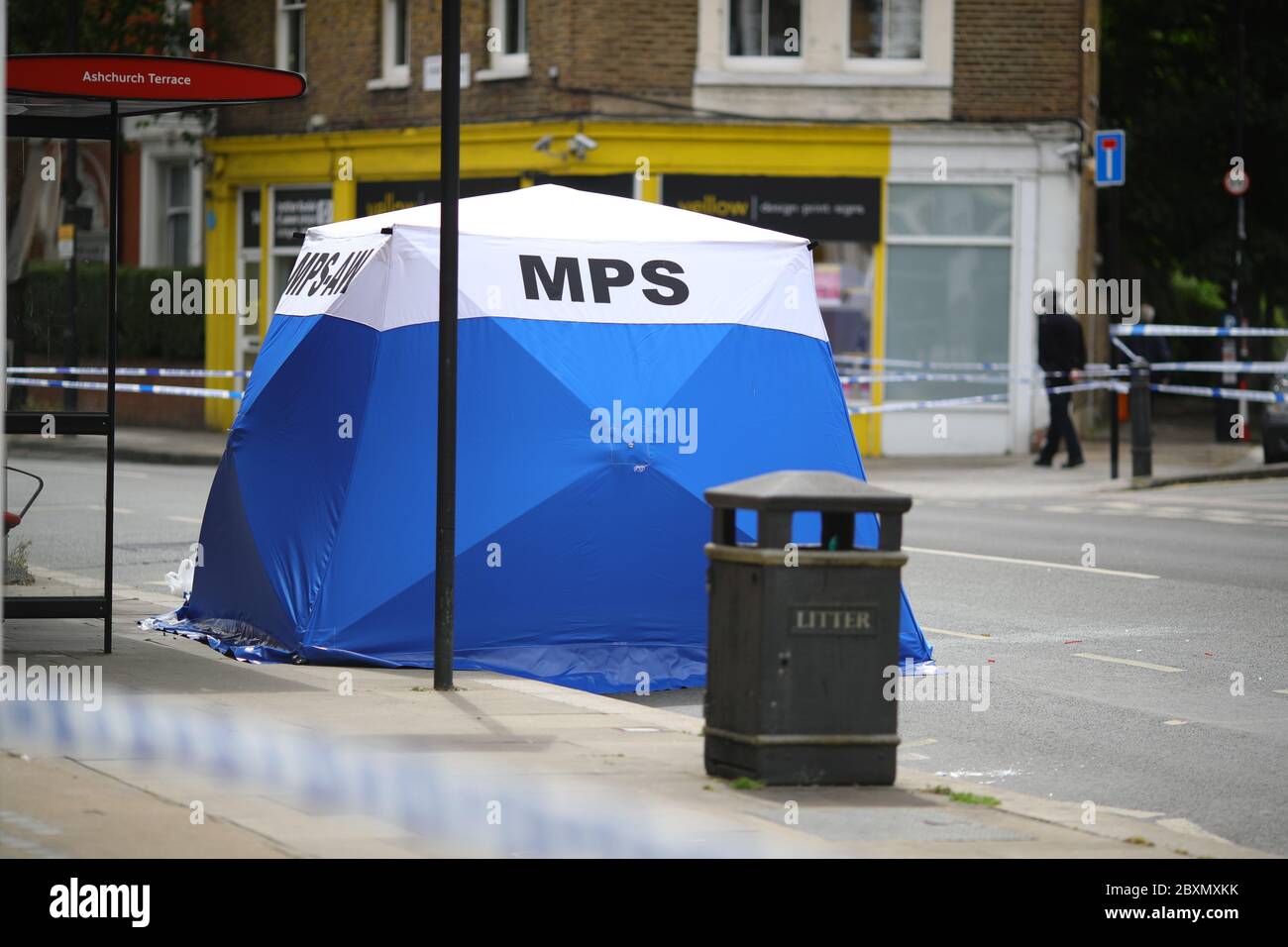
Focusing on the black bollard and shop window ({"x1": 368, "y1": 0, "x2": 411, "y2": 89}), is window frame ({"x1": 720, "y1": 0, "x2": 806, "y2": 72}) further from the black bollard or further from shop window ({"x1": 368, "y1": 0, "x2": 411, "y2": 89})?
the black bollard

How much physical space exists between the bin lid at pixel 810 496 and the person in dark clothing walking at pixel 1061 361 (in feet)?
54.1

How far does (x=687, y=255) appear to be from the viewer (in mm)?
10742

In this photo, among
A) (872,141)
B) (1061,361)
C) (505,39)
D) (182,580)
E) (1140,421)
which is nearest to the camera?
(182,580)

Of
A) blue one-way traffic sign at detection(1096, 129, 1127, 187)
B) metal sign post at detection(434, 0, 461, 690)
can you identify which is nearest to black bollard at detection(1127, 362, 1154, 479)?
blue one-way traffic sign at detection(1096, 129, 1127, 187)

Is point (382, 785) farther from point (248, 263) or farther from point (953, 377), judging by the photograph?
point (248, 263)

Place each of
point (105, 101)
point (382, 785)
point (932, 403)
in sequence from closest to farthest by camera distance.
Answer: point (382, 785) < point (105, 101) < point (932, 403)

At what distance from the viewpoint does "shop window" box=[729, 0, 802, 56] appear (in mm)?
26219

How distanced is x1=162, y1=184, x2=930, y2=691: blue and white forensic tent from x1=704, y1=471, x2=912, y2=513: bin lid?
294 centimetres

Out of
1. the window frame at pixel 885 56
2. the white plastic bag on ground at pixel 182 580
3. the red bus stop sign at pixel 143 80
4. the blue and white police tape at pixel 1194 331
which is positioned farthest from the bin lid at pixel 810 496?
the window frame at pixel 885 56

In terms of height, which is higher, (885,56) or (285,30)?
(285,30)

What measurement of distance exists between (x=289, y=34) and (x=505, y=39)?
5011mm

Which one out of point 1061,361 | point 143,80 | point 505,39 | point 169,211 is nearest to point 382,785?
point 143,80

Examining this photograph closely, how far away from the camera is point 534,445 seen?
10.2m

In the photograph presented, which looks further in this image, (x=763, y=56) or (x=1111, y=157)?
(x=763, y=56)
